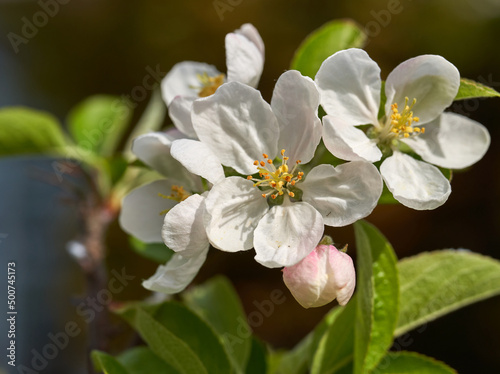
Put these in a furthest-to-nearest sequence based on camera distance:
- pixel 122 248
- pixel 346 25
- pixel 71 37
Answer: pixel 71 37 < pixel 122 248 < pixel 346 25

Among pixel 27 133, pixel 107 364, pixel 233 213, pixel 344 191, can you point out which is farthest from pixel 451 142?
pixel 27 133

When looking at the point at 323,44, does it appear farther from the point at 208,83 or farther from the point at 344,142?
the point at 344,142

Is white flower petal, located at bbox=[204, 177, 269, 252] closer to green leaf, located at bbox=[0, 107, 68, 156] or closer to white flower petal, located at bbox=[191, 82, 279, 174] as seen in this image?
white flower petal, located at bbox=[191, 82, 279, 174]

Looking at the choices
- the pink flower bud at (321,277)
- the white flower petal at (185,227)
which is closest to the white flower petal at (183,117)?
the white flower petal at (185,227)

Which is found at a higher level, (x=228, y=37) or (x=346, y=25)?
(x=228, y=37)

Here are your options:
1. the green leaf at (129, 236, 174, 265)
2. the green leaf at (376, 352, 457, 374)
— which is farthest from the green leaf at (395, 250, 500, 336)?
the green leaf at (129, 236, 174, 265)

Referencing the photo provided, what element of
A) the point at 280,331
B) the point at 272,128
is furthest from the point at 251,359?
the point at 280,331

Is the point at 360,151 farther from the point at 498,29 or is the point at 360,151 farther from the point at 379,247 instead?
the point at 498,29
